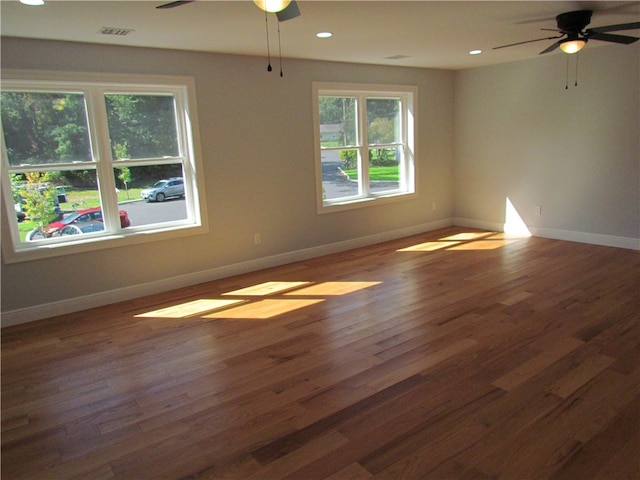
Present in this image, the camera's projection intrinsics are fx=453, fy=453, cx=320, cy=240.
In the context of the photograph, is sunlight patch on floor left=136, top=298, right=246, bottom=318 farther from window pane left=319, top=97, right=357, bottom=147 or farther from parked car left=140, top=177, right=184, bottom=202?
window pane left=319, top=97, right=357, bottom=147

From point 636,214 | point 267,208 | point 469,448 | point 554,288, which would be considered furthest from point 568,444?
point 636,214

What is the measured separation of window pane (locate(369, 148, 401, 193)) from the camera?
659cm

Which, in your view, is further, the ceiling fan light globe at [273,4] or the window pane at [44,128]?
the window pane at [44,128]

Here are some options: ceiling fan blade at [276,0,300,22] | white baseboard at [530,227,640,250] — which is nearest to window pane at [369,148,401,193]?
white baseboard at [530,227,640,250]

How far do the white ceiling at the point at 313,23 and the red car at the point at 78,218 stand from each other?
61.4 inches

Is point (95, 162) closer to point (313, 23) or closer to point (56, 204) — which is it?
point (56, 204)

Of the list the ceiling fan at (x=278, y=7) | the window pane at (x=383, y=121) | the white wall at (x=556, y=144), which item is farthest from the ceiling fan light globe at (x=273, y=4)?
the white wall at (x=556, y=144)

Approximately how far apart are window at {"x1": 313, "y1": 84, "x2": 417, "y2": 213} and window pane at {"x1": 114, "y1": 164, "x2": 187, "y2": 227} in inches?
70.0

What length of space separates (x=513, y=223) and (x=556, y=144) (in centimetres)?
128

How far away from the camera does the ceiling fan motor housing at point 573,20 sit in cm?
376

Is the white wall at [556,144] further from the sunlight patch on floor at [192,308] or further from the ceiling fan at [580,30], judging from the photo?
the sunlight patch on floor at [192,308]

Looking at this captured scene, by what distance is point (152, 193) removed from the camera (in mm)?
4797

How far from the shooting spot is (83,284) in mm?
4375

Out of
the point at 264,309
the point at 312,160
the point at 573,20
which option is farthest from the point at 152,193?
the point at 573,20
